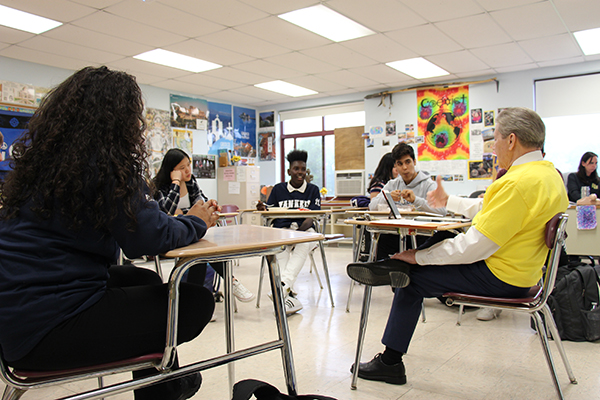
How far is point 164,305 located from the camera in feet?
3.69

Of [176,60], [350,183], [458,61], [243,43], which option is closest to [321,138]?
[350,183]

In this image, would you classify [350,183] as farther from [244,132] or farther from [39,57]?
[39,57]

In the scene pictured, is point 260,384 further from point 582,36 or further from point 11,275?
point 582,36

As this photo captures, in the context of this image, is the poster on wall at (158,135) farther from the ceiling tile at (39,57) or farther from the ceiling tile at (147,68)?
the ceiling tile at (39,57)

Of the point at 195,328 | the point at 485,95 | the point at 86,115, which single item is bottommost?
the point at 195,328

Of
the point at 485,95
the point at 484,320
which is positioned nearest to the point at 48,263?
the point at 484,320

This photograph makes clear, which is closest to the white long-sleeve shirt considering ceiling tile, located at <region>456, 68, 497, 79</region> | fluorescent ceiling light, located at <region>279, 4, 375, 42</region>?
fluorescent ceiling light, located at <region>279, 4, 375, 42</region>

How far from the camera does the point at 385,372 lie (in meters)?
1.87

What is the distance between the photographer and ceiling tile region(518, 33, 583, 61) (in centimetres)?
513

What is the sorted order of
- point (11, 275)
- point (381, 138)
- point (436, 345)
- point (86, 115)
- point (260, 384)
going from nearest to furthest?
point (11, 275) → point (86, 115) → point (260, 384) → point (436, 345) → point (381, 138)

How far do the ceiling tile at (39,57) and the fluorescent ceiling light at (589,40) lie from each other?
6.13 meters

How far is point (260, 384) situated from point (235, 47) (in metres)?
4.85

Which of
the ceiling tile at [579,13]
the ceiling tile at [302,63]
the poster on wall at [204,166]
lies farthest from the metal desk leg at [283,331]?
the poster on wall at [204,166]

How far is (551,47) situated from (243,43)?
12.6 feet
